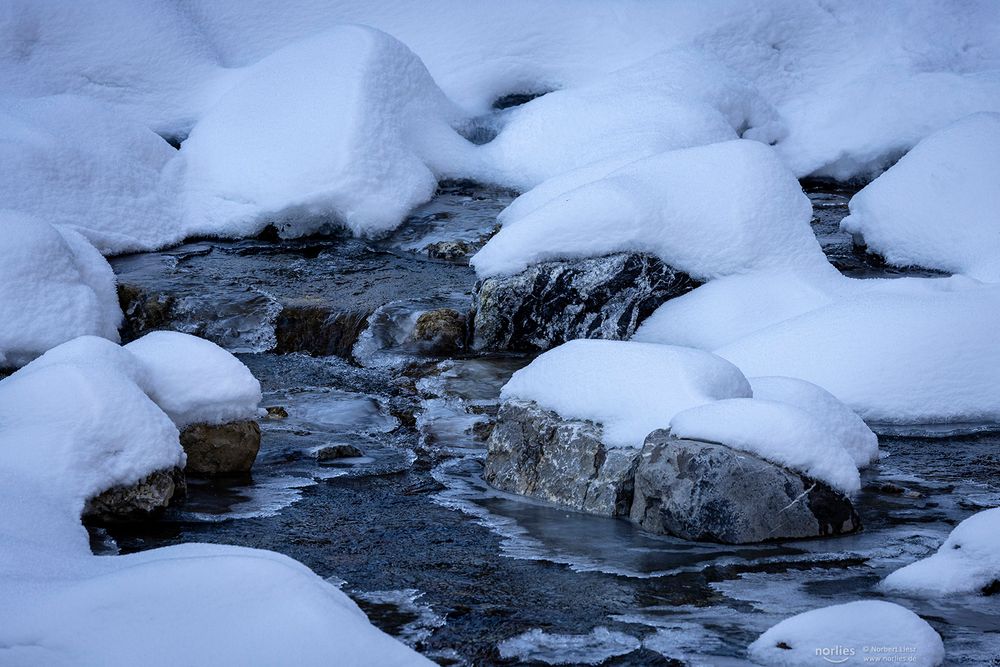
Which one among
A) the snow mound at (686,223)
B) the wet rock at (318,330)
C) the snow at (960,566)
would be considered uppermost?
the snow mound at (686,223)

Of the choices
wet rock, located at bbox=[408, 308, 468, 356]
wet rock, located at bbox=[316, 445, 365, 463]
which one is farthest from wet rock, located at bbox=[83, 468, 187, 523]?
wet rock, located at bbox=[408, 308, 468, 356]

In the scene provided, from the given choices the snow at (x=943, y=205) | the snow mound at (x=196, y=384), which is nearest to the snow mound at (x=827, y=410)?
the snow mound at (x=196, y=384)

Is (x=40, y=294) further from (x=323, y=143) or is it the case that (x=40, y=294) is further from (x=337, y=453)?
(x=323, y=143)

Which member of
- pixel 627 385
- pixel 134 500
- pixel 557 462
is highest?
pixel 627 385

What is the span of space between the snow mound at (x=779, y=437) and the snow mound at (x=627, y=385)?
0.87 ft

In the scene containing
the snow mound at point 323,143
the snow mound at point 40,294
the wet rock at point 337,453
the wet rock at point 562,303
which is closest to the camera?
the wet rock at point 337,453

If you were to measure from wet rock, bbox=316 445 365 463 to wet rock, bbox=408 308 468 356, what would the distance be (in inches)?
78.3

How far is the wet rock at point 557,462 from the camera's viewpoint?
17.3 feet

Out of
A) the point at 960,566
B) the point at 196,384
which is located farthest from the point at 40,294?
the point at 960,566

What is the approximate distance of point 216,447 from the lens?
5.77 metres

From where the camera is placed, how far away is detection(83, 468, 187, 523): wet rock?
4848 millimetres

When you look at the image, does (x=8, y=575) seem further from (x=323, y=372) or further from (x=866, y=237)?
(x=866, y=237)

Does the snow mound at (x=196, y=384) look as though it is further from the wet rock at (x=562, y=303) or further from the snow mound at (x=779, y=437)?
the wet rock at (x=562, y=303)

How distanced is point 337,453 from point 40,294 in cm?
325
